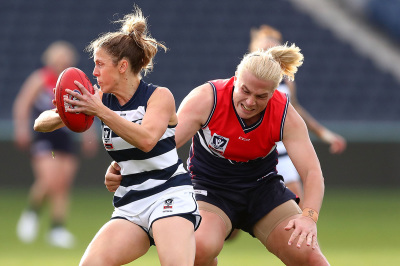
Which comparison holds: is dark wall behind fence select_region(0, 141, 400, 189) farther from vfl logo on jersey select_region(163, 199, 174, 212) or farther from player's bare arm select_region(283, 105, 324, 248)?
vfl logo on jersey select_region(163, 199, 174, 212)

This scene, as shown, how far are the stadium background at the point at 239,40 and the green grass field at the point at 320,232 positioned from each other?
2210mm

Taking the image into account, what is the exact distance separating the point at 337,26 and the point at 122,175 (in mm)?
11601

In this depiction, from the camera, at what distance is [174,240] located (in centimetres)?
431

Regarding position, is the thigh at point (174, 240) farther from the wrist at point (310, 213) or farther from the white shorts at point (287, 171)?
the white shorts at point (287, 171)

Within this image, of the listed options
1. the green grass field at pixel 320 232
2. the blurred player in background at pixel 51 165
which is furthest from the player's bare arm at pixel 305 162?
the blurred player in background at pixel 51 165

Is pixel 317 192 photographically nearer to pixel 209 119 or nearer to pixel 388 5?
pixel 209 119

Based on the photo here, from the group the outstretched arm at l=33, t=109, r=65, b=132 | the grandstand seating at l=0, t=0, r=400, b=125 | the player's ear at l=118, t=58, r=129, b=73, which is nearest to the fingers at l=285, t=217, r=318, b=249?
the player's ear at l=118, t=58, r=129, b=73

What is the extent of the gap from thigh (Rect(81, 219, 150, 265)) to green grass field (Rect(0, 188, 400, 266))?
9.77 feet

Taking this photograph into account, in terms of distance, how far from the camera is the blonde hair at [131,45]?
14.6 feet

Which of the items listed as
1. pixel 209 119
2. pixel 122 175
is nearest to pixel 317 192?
pixel 209 119

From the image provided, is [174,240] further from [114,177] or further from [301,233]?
[301,233]

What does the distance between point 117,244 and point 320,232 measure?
5.50 metres

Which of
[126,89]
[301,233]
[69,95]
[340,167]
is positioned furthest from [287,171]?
[340,167]

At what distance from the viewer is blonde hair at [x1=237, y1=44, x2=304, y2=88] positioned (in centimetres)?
477
